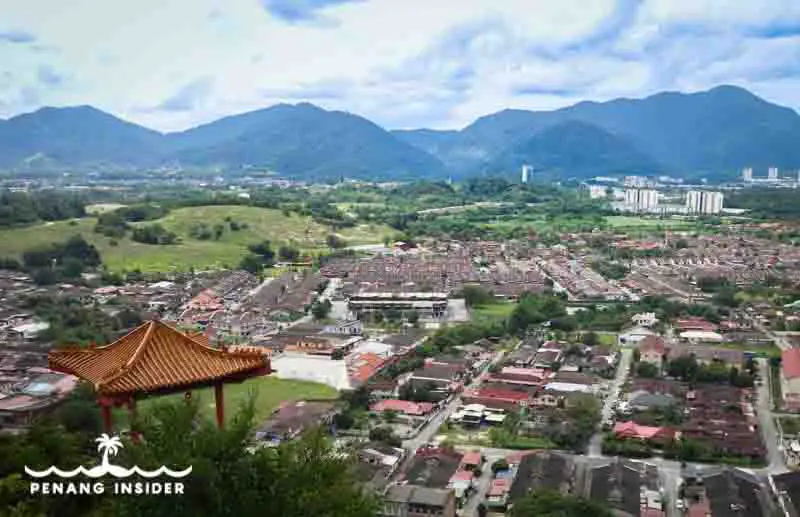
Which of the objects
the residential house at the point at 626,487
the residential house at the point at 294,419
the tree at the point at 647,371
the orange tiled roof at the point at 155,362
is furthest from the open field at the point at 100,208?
the orange tiled roof at the point at 155,362

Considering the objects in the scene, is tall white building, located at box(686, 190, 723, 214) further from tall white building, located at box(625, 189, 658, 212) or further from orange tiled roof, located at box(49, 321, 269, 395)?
orange tiled roof, located at box(49, 321, 269, 395)

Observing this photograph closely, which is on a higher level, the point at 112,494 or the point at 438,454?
the point at 112,494

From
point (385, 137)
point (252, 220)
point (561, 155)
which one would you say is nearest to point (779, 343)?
point (252, 220)

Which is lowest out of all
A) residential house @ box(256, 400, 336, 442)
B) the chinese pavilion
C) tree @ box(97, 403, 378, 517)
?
residential house @ box(256, 400, 336, 442)

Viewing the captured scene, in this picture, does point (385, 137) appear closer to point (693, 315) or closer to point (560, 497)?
point (693, 315)

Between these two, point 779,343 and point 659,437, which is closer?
point 659,437

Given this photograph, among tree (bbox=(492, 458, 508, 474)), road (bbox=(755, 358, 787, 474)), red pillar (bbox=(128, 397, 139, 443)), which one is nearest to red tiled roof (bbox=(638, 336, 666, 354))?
road (bbox=(755, 358, 787, 474))

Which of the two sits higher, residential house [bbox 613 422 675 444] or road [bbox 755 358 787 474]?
residential house [bbox 613 422 675 444]
